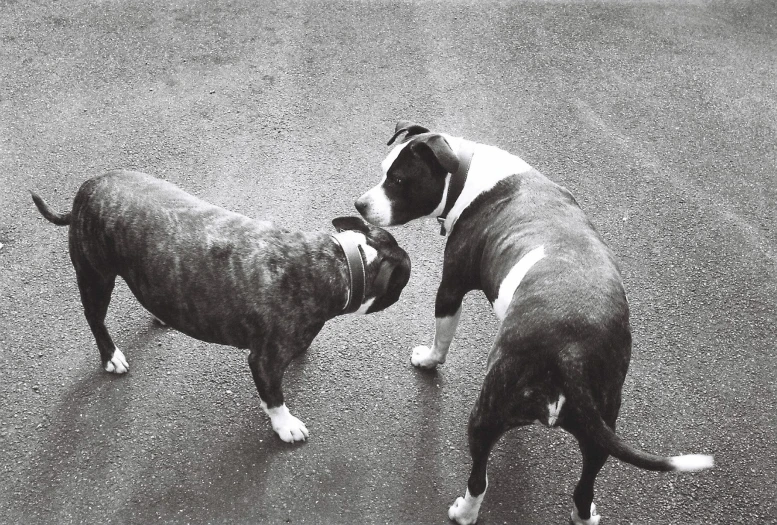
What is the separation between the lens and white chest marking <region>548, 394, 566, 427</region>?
2311 millimetres

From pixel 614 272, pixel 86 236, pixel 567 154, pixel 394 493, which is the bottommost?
pixel 394 493

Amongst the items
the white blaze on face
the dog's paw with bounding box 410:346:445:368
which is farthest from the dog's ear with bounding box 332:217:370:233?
the dog's paw with bounding box 410:346:445:368

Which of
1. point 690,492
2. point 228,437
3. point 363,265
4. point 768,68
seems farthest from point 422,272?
point 768,68

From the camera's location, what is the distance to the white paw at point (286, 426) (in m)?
3.19

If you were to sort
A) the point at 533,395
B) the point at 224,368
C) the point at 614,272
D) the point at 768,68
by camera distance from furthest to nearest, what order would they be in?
the point at 768,68 < the point at 224,368 < the point at 614,272 < the point at 533,395

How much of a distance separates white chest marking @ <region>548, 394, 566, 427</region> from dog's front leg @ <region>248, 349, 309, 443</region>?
1166 millimetres

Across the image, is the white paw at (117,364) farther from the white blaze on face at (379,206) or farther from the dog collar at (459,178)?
the dog collar at (459,178)

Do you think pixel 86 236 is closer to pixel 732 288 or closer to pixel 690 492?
pixel 690 492

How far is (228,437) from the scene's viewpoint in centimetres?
328

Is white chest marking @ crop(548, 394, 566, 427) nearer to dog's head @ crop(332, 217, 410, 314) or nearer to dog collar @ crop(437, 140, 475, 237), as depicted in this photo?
dog's head @ crop(332, 217, 410, 314)

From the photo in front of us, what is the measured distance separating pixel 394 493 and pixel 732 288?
93.8 inches

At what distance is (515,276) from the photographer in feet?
8.87

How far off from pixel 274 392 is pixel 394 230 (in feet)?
5.28

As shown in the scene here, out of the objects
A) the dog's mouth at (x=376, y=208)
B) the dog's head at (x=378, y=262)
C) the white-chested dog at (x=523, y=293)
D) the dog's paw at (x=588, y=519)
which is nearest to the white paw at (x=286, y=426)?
the dog's head at (x=378, y=262)
